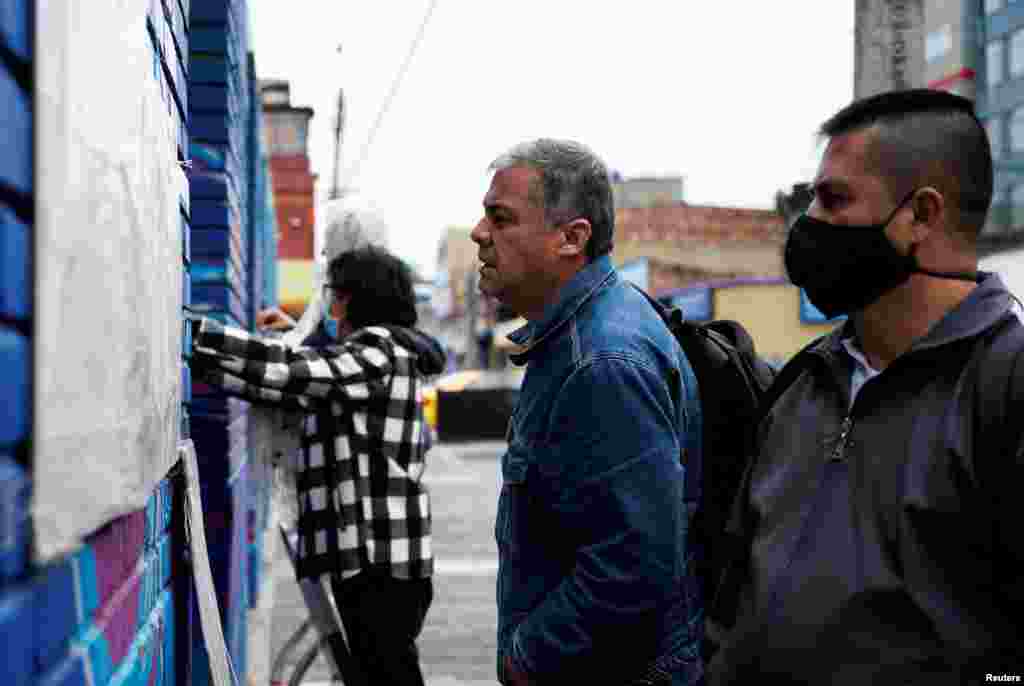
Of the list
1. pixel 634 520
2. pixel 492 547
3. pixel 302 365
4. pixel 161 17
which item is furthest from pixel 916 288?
pixel 492 547

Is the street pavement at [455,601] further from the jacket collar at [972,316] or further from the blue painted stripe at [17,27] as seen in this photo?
the blue painted stripe at [17,27]

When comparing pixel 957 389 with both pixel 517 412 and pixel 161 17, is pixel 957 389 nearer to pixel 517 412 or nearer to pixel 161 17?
pixel 517 412

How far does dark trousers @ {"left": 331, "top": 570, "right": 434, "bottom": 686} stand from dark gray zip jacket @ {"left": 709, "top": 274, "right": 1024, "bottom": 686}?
6.04 ft

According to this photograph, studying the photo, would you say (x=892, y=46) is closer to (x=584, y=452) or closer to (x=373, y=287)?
(x=373, y=287)

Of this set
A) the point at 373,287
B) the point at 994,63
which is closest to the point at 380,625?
the point at 373,287

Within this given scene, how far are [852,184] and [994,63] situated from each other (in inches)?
731

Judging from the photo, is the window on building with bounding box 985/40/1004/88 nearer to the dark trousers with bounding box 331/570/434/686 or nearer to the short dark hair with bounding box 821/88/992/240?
the dark trousers with bounding box 331/570/434/686

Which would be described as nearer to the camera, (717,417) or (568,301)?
(568,301)

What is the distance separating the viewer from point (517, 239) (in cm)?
249

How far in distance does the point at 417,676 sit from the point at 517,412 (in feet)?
5.38

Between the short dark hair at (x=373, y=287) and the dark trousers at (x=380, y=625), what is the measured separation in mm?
914

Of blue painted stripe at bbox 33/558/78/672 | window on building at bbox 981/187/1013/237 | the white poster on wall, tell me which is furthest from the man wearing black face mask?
window on building at bbox 981/187/1013/237

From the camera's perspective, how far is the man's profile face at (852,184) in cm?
201

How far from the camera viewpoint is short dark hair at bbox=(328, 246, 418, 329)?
13.1 feet
